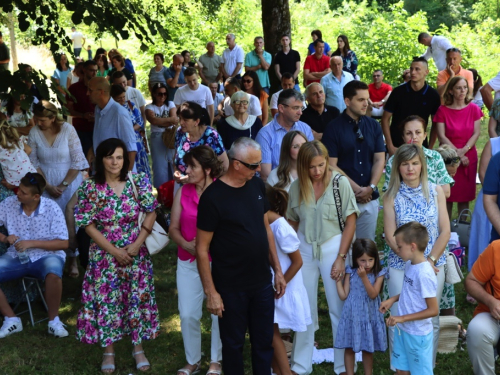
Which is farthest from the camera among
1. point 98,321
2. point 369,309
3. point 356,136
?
point 356,136

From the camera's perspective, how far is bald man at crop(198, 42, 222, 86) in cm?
1664

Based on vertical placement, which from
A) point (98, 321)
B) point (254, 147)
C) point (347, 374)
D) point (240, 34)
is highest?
point (240, 34)

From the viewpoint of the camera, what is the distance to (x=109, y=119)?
27.2ft

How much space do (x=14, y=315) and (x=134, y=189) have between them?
2.06 m

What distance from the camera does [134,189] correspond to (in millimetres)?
5656

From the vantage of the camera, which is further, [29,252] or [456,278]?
[29,252]

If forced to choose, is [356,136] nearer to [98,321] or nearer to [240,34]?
[98,321]

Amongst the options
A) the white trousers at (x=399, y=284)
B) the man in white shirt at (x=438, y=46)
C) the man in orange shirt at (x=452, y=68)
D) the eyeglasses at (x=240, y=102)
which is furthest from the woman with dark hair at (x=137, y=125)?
the man in white shirt at (x=438, y=46)

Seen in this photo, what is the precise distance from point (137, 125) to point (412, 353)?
239 inches

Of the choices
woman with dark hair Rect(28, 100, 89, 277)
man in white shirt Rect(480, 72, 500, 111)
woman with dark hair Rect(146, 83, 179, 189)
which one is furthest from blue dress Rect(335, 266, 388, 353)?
woman with dark hair Rect(146, 83, 179, 189)

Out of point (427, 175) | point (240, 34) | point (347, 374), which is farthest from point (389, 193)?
point (240, 34)

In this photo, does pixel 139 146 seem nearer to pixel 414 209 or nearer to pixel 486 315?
pixel 414 209

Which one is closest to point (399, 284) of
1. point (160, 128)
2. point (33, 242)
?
point (33, 242)

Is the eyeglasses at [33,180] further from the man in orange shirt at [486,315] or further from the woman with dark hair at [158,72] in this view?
the woman with dark hair at [158,72]
